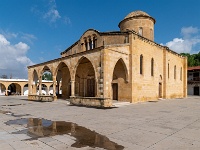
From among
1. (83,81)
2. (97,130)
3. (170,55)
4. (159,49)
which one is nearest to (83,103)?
(83,81)

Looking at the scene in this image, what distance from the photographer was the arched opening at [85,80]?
73.0ft

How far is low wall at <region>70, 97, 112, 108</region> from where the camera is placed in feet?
46.1

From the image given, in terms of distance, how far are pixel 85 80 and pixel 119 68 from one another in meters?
6.08

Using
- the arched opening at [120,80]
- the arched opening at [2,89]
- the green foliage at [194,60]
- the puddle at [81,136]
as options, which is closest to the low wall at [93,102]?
the arched opening at [120,80]

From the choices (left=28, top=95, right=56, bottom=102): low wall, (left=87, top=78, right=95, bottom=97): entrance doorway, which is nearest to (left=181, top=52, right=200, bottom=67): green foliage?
(left=87, top=78, right=95, bottom=97): entrance doorway

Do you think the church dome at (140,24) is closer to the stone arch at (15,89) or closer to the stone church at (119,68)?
the stone church at (119,68)

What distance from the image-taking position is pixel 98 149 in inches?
182

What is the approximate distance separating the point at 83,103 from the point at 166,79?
1389 centimetres

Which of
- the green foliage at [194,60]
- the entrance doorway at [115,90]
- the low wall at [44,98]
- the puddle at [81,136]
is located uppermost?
the green foliage at [194,60]

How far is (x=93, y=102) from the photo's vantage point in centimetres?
1486

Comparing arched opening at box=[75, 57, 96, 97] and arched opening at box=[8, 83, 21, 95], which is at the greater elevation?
arched opening at box=[75, 57, 96, 97]

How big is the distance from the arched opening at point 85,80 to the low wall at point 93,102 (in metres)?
5.71

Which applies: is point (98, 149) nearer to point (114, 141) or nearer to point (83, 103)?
point (114, 141)

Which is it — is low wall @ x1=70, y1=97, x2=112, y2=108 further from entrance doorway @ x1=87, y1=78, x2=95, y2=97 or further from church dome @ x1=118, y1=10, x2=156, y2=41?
church dome @ x1=118, y1=10, x2=156, y2=41
